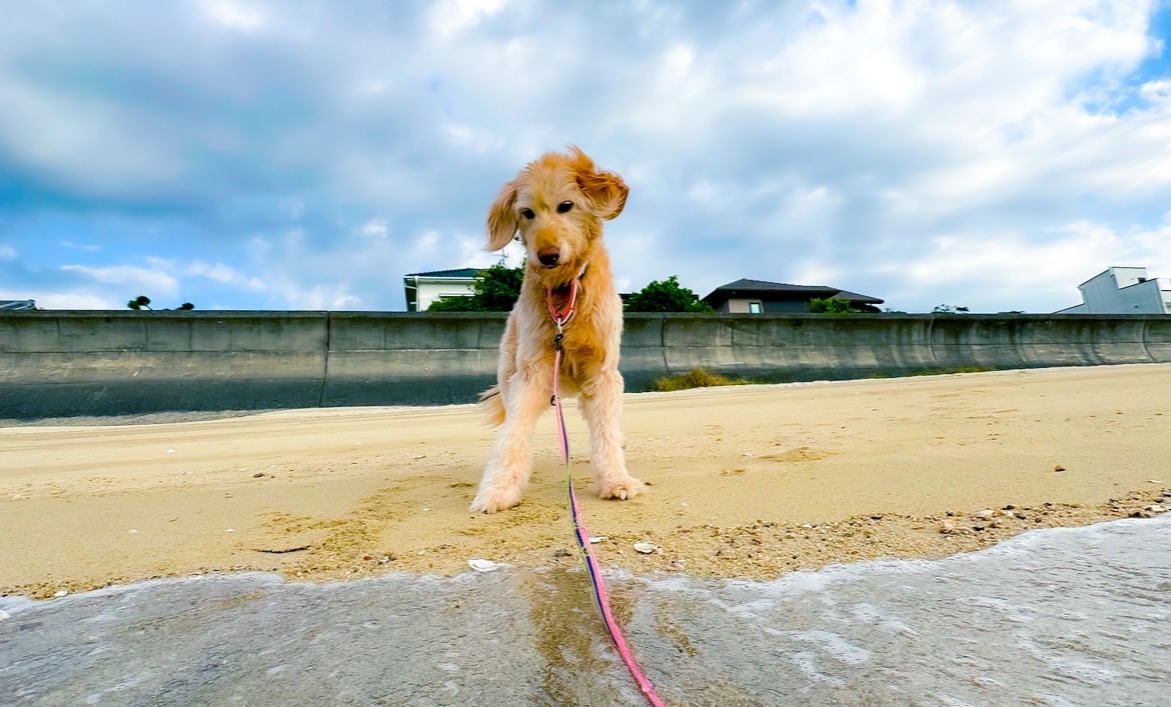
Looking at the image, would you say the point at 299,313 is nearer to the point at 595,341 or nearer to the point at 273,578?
the point at 595,341

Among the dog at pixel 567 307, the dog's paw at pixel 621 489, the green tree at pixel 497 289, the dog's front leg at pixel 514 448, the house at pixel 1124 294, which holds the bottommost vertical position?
the dog's paw at pixel 621 489

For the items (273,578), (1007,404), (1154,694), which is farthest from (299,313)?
(1154,694)

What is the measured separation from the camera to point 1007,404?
17.5ft

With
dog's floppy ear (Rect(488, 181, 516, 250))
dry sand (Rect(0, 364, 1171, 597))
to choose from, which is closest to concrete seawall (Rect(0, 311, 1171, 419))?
dry sand (Rect(0, 364, 1171, 597))

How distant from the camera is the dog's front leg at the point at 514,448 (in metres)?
2.69

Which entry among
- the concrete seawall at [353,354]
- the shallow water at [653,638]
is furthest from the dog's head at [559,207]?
the concrete seawall at [353,354]

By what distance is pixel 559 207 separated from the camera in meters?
3.22

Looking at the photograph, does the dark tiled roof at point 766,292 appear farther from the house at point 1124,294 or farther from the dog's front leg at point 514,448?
the dog's front leg at point 514,448

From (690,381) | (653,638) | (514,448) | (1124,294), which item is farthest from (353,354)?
(1124,294)

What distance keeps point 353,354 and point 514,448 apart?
26.2 ft

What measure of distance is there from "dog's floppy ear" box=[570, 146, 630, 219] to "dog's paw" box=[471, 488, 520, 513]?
1651 mm

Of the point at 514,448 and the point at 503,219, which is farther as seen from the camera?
the point at 503,219

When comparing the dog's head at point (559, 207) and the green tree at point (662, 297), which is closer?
the dog's head at point (559, 207)

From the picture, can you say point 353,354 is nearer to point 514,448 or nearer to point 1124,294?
point 514,448
